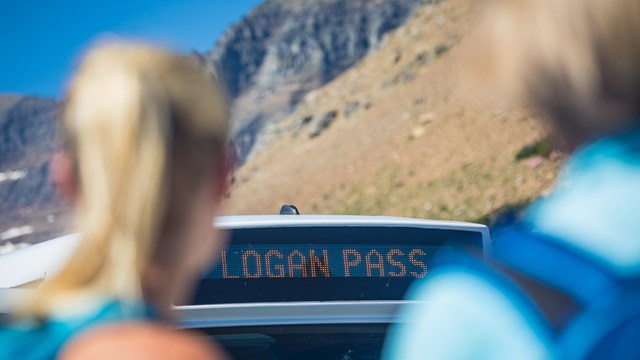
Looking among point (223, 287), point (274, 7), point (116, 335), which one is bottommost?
point (223, 287)

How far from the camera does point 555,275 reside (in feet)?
3.52

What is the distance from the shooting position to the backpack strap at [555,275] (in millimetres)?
1038

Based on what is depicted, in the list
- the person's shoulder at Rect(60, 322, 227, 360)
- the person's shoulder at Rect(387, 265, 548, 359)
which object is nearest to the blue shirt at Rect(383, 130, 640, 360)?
the person's shoulder at Rect(387, 265, 548, 359)

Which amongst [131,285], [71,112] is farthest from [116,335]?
[71,112]

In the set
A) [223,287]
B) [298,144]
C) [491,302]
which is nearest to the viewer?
[491,302]

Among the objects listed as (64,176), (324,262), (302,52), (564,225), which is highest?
(302,52)

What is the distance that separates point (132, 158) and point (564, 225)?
558 millimetres

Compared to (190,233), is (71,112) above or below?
above

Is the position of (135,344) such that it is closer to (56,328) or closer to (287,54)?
(56,328)

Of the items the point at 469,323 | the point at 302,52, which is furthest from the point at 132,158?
the point at 302,52

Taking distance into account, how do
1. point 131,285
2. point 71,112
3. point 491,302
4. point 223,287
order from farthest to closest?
1. point 223,287
2. point 71,112
3. point 131,285
4. point 491,302

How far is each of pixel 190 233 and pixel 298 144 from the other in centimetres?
7128

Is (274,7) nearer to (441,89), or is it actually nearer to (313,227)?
(441,89)

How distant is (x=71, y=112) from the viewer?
134 centimetres
